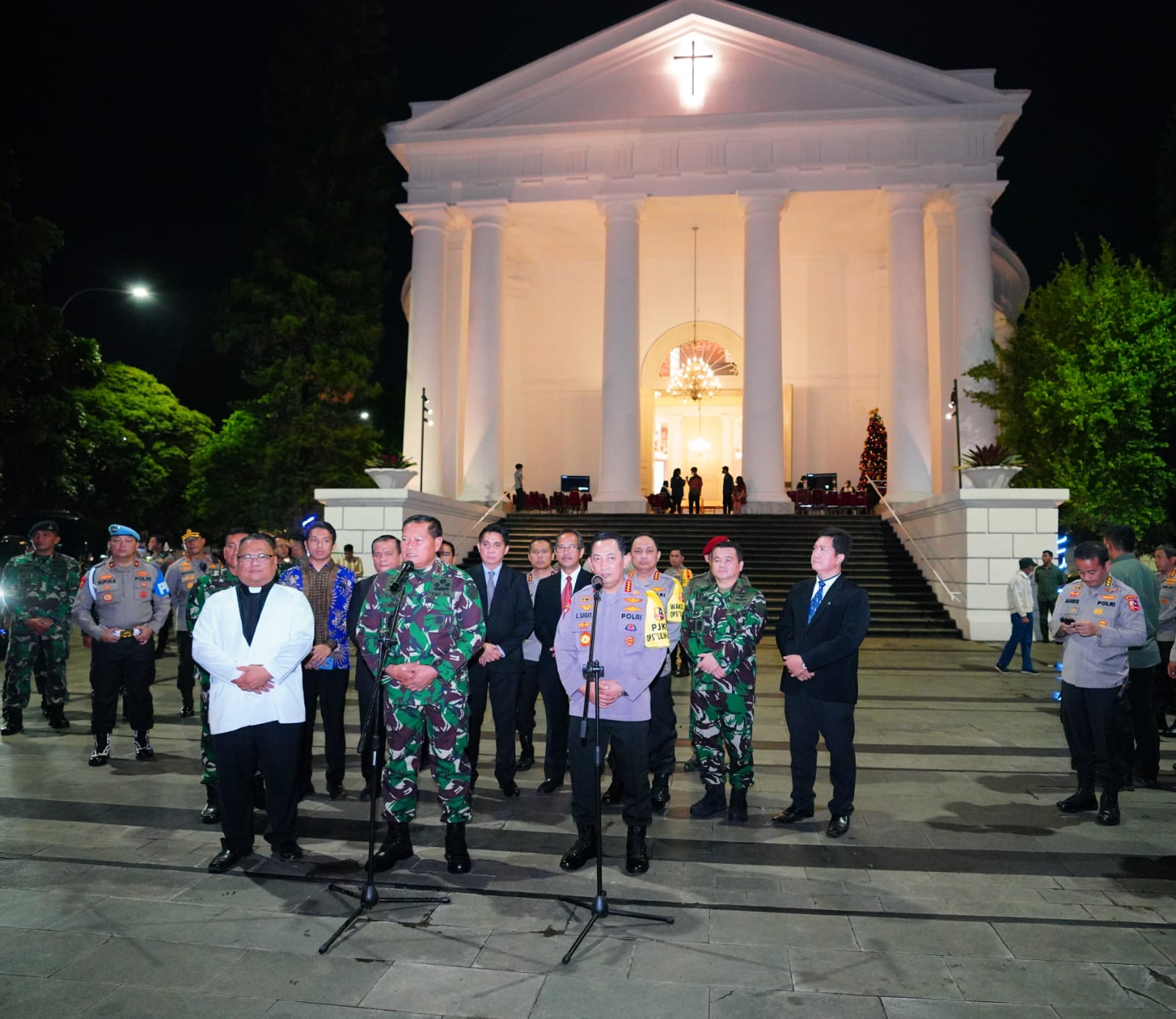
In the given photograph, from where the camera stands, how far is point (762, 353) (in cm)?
2483

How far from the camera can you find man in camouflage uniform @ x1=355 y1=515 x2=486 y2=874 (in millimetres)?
5020

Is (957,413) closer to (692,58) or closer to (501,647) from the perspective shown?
(692,58)

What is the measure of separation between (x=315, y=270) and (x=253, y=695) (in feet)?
88.5

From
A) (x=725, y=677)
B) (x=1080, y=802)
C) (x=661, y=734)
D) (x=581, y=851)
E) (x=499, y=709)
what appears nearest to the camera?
(x=581, y=851)

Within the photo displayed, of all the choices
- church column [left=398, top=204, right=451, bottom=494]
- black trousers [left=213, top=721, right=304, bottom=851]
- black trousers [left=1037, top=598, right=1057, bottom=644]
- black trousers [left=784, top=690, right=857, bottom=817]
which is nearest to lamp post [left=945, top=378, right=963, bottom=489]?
black trousers [left=1037, top=598, right=1057, bottom=644]

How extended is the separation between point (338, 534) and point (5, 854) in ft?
46.7

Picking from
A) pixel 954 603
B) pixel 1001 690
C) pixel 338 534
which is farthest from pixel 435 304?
pixel 1001 690

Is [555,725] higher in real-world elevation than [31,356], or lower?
lower

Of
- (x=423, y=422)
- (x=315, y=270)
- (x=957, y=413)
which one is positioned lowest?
(x=957, y=413)

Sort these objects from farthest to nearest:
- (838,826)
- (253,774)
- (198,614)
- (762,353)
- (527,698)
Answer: (762,353), (527,698), (198,614), (838,826), (253,774)

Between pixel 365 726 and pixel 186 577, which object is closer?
pixel 365 726

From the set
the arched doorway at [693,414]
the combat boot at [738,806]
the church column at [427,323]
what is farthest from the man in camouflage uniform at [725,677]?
the arched doorway at [693,414]

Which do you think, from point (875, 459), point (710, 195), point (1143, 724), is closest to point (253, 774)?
point (1143, 724)

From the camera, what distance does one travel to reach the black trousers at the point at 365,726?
4590mm
